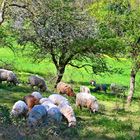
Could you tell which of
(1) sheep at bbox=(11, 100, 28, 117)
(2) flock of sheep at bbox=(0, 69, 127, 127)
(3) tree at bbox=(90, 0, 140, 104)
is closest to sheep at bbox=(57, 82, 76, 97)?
(3) tree at bbox=(90, 0, 140, 104)

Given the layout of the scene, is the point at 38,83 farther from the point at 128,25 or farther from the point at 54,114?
the point at 54,114

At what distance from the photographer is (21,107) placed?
1738 cm

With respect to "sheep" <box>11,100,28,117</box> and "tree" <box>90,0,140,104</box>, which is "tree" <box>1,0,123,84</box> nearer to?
"tree" <box>90,0,140,104</box>

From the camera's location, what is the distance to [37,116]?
15.9 meters

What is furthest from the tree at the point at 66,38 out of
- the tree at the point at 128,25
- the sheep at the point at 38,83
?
the sheep at the point at 38,83

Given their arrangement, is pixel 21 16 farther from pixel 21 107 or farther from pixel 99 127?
pixel 99 127

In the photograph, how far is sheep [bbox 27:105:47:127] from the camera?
15.5 m

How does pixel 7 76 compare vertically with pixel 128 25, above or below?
below

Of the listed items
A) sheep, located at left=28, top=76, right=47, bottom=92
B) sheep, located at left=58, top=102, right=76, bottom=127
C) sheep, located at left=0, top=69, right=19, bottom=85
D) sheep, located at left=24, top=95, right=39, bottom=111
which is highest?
sheep, located at left=0, top=69, right=19, bottom=85

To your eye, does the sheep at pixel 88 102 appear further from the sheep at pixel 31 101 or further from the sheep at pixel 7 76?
the sheep at pixel 7 76

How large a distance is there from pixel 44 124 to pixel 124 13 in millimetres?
15135

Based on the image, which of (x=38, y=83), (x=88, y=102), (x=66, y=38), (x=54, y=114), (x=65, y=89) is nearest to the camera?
(x=54, y=114)

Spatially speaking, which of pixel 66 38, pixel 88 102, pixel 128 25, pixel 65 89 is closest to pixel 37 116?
pixel 88 102

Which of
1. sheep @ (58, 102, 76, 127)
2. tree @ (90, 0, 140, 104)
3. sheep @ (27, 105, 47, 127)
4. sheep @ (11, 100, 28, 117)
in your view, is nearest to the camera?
sheep @ (27, 105, 47, 127)
